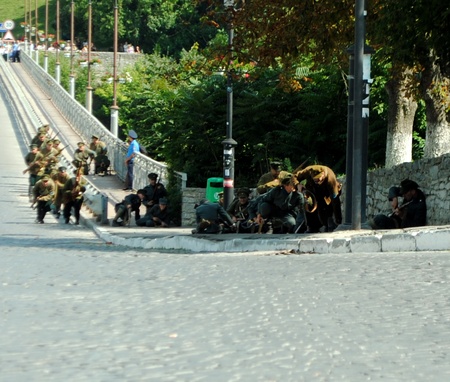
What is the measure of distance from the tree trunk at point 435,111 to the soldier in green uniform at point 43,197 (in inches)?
402

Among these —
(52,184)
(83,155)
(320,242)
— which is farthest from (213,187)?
(83,155)

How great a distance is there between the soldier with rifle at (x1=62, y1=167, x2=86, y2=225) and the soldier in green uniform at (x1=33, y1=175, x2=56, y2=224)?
34 centimetres

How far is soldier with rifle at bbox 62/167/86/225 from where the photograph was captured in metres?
31.1

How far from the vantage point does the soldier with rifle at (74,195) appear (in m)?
31.1

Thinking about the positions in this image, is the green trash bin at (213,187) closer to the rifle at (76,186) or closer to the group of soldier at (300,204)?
the rifle at (76,186)

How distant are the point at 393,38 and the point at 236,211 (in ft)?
15.5

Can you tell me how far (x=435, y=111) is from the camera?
78.8 ft

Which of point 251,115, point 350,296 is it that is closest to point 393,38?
point 350,296

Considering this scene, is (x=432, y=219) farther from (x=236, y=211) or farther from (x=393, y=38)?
(x=236, y=211)

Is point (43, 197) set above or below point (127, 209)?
above

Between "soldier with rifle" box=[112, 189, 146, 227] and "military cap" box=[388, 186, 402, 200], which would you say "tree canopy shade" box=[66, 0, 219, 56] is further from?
"military cap" box=[388, 186, 402, 200]

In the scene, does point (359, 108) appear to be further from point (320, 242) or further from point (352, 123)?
point (320, 242)

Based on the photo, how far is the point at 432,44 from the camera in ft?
65.4

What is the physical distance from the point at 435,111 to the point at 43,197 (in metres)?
10.6
